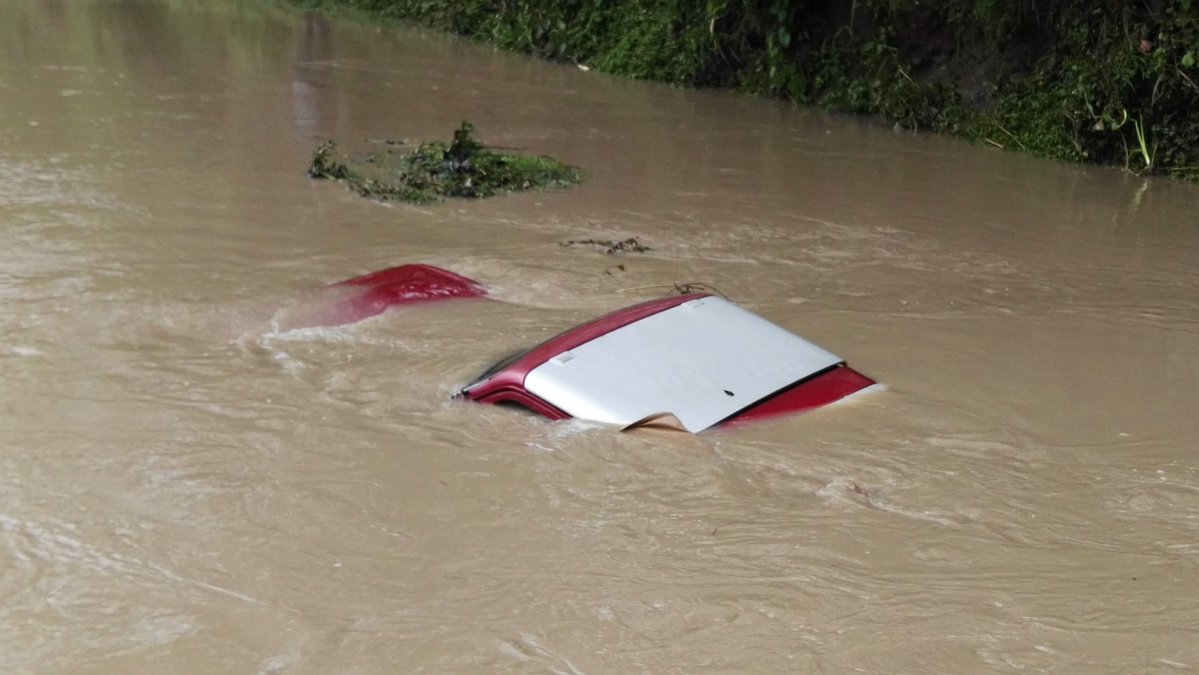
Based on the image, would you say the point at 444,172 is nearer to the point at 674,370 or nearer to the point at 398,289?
the point at 398,289

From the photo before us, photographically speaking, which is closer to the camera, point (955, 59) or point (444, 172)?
point (444, 172)

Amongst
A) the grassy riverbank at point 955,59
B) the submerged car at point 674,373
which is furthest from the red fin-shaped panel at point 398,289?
the grassy riverbank at point 955,59

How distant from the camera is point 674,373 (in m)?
5.13

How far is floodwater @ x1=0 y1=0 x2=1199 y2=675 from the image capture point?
13.4ft

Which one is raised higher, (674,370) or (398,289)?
(674,370)

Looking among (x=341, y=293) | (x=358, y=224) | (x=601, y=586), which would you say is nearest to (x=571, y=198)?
(x=358, y=224)

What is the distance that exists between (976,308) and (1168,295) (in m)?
1.42

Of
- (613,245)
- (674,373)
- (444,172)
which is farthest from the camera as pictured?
(444,172)

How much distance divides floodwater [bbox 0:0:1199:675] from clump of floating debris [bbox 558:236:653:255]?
0.19 m

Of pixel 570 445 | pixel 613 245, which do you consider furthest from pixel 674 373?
pixel 613 245

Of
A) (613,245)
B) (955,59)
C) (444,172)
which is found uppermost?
(955,59)

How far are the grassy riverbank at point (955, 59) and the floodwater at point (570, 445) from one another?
163 cm

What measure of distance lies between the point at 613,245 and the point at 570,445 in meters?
4.06

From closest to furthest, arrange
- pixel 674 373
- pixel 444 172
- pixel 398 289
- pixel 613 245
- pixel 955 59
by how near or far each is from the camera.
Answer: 1. pixel 674 373
2. pixel 398 289
3. pixel 613 245
4. pixel 444 172
5. pixel 955 59
